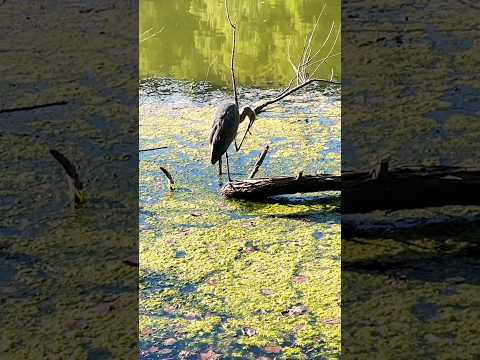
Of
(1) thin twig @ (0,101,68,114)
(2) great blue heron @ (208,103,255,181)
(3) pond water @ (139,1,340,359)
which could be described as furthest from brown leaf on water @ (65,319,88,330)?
(2) great blue heron @ (208,103,255,181)

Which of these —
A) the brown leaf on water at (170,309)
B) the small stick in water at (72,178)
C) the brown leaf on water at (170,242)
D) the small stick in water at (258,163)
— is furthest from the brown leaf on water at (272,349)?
the small stick in water at (258,163)

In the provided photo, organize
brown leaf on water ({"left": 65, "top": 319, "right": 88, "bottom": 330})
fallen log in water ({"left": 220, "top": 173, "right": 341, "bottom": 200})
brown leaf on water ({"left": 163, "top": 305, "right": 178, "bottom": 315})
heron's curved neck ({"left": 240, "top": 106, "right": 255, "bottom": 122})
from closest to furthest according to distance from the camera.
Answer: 1. brown leaf on water ({"left": 65, "top": 319, "right": 88, "bottom": 330})
2. brown leaf on water ({"left": 163, "top": 305, "right": 178, "bottom": 315})
3. fallen log in water ({"left": 220, "top": 173, "right": 341, "bottom": 200})
4. heron's curved neck ({"left": 240, "top": 106, "right": 255, "bottom": 122})

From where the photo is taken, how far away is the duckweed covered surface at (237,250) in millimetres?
2100

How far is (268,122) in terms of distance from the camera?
4285mm

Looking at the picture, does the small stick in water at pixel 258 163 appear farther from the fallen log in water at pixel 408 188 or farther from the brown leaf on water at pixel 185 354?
the brown leaf on water at pixel 185 354

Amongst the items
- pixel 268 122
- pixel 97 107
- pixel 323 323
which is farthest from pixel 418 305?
pixel 268 122

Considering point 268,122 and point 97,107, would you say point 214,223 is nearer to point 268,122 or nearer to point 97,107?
point 97,107

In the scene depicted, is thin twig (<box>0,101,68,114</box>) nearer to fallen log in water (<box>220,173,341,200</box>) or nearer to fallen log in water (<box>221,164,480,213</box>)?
fallen log in water (<box>220,173,341,200</box>)

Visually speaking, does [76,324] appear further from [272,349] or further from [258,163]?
[258,163]

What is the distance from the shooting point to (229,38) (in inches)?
249

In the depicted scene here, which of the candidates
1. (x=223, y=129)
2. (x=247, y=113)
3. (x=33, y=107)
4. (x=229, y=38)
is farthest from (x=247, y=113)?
(x=229, y=38)

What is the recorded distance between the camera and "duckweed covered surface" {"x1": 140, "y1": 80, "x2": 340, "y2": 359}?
6.89 feet

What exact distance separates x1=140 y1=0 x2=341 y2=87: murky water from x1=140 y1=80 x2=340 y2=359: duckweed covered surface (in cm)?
117

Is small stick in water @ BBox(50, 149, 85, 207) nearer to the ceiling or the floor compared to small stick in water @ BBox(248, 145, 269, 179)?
nearer to the ceiling
